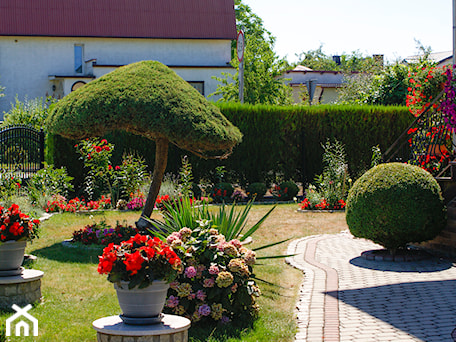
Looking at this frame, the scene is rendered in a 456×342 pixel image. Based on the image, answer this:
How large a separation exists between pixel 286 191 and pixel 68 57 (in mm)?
18365

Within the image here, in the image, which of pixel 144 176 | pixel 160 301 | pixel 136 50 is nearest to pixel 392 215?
pixel 160 301

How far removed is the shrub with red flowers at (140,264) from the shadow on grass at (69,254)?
4198 mm

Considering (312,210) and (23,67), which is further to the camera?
(23,67)

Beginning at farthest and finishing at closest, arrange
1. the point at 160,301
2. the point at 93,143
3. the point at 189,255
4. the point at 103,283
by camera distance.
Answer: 1. the point at 93,143
2. the point at 103,283
3. the point at 189,255
4. the point at 160,301

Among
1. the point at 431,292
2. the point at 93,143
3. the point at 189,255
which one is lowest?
the point at 431,292

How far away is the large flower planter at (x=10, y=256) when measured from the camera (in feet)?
22.9

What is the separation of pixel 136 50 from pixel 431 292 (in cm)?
2634

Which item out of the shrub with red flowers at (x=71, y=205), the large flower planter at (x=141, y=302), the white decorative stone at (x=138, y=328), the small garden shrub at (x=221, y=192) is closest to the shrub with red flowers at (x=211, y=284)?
the white decorative stone at (x=138, y=328)

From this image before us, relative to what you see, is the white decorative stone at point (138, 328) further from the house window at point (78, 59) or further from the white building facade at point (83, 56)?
the house window at point (78, 59)

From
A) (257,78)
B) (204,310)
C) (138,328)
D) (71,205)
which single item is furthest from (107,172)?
(257,78)

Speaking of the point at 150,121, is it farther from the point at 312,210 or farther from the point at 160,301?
the point at 312,210

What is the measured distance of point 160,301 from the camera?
5230 millimetres

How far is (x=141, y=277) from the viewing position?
5.08 m

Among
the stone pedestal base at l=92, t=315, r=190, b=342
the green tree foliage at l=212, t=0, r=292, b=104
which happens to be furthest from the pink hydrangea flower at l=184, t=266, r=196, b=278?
the green tree foliage at l=212, t=0, r=292, b=104
